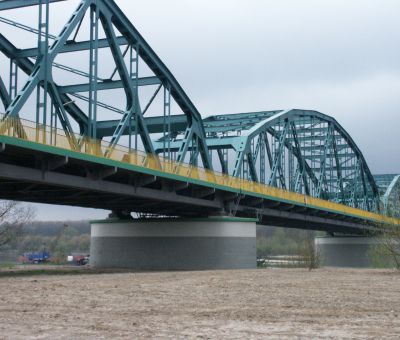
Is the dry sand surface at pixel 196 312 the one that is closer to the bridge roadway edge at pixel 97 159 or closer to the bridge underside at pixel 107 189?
the bridge roadway edge at pixel 97 159

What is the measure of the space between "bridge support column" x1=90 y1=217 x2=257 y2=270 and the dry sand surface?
2194 cm

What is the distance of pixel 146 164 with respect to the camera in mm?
37938

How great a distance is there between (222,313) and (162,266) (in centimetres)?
3174

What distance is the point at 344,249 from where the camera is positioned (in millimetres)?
98062

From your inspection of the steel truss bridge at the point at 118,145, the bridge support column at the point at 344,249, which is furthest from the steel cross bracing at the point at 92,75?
the bridge support column at the point at 344,249

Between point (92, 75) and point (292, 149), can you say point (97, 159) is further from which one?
point (292, 149)

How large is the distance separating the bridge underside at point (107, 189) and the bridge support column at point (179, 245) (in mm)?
1390

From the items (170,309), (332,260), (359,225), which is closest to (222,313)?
(170,309)

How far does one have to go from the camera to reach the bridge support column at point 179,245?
45.5 m

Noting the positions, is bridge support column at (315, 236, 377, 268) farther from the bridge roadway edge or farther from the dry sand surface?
the dry sand surface

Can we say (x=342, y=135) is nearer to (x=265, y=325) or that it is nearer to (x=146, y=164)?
(x=146, y=164)

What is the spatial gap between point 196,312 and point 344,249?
85.9 metres

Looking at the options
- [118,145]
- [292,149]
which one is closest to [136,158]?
[118,145]

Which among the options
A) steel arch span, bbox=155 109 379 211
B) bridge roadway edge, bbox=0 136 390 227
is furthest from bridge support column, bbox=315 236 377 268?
bridge roadway edge, bbox=0 136 390 227
